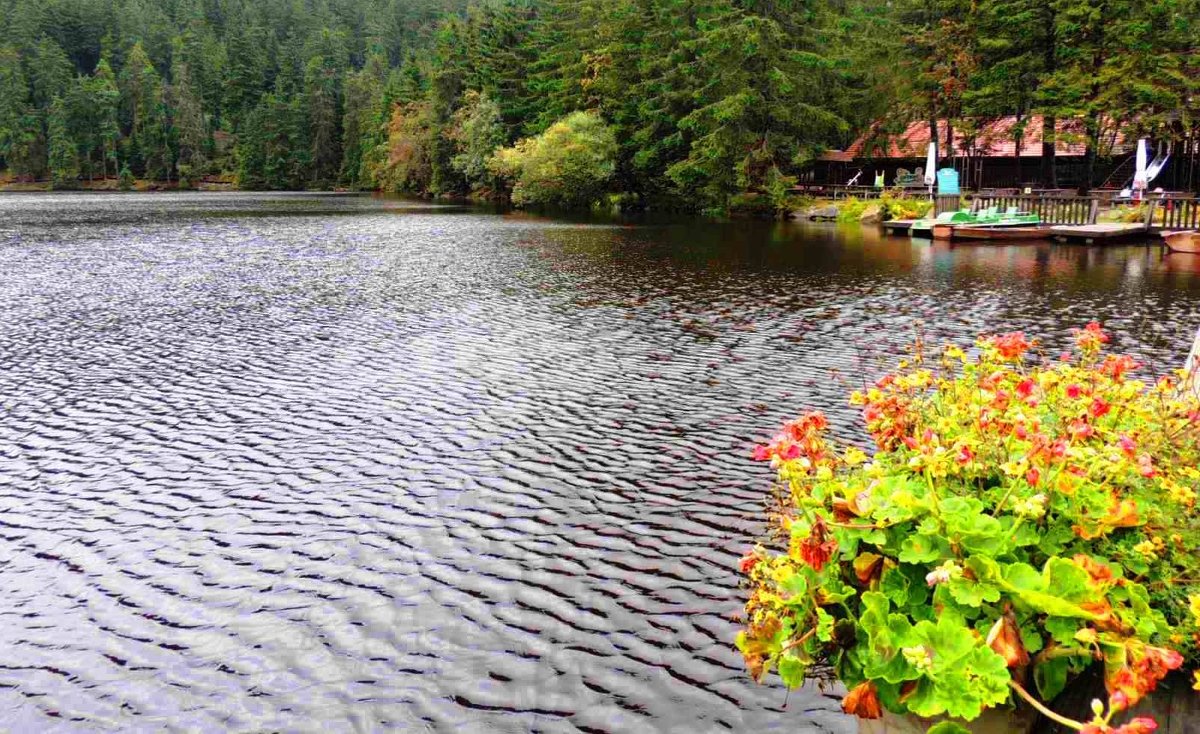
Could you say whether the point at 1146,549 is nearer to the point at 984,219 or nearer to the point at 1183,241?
the point at 1183,241

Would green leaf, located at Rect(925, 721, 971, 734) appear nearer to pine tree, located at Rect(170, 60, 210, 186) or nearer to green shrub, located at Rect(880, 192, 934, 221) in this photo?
green shrub, located at Rect(880, 192, 934, 221)

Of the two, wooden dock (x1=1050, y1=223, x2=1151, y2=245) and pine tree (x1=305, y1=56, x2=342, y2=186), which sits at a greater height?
pine tree (x1=305, y1=56, x2=342, y2=186)

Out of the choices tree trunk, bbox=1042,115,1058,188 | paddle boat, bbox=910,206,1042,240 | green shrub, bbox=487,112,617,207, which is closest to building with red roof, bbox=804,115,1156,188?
tree trunk, bbox=1042,115,1058,188

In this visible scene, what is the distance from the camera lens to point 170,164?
458 feet

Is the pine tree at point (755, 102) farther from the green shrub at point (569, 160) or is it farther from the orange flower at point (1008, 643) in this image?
the orange flower at point (1008, 643)

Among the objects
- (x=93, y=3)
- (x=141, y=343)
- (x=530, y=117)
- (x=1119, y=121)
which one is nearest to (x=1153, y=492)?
(x=141, y=343)

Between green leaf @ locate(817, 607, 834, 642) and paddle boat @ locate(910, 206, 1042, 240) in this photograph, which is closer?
green leaf @ locate(817, 607, 834, 642)

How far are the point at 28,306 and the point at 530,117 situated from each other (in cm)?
6634

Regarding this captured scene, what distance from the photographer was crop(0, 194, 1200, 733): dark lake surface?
7.07 meters

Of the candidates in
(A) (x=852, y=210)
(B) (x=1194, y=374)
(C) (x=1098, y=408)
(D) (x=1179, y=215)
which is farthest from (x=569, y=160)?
(C) (x=1098, y=408)

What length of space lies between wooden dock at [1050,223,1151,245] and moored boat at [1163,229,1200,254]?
2751 mm

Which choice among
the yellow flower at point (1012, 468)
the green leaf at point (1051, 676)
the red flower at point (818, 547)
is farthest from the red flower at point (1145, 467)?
the red flower at point (818, 547)

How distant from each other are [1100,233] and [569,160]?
42.4 metres

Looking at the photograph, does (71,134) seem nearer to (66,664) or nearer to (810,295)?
(810,295)
